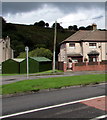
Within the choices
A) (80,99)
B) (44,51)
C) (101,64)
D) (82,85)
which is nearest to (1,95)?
(80,99)

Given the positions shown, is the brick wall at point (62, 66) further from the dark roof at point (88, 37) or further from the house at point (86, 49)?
the dark roof at point (88, 37)

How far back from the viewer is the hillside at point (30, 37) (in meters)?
67.4

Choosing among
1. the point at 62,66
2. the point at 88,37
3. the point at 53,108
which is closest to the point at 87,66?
the point at 62,66

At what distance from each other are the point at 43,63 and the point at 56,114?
23.1 meters

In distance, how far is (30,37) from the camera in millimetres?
94188

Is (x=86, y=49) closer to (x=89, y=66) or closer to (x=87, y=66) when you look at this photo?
(x=89, y=66)

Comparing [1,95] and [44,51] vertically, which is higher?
[44,51]

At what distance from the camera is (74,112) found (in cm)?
728

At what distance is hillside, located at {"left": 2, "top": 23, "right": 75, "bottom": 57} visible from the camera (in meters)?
67.4

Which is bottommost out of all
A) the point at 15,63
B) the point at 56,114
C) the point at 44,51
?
the point at 56,114

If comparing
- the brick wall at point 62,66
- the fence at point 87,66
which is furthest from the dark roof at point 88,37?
the fence at point 87,66

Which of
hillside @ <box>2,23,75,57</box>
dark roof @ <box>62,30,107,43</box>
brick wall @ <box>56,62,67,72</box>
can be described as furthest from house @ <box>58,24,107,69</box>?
hillside @ <box>2,23,75,57</box>

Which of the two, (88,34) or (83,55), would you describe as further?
(88,34)

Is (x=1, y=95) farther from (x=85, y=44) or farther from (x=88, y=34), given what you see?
(x=88, y=34)
